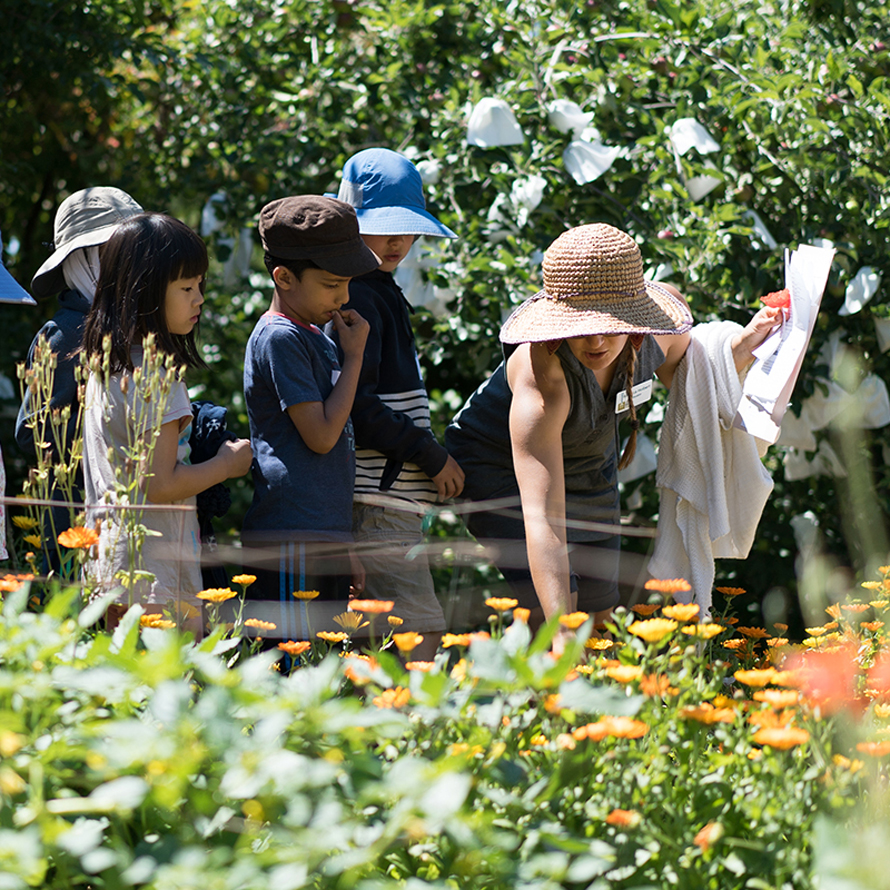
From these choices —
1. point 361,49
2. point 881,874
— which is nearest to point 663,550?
point 881,874

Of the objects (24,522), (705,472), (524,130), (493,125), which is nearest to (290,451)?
(24,522)

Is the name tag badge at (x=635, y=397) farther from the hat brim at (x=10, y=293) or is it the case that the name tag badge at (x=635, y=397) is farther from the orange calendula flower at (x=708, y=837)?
the hat brim at (x=10, y=293)

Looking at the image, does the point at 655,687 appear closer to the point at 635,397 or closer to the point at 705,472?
the point at 635,397

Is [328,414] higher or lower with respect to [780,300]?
lower

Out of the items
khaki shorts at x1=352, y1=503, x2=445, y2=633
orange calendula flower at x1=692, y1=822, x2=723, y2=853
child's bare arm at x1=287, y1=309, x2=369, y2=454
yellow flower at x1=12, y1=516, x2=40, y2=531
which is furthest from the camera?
khaki shorts at x1=352, y1=503, x2=445, y2=633

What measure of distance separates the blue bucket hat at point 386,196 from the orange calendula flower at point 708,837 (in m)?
1.59

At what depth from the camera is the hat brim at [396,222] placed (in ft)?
7.80

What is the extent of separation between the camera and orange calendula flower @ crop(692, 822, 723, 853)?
1.07 metres

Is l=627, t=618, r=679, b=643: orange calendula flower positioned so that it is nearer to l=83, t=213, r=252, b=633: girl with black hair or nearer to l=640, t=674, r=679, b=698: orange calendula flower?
l=640, t=674, r=679, b=698: orange calendula flower

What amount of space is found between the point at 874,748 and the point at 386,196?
171cm

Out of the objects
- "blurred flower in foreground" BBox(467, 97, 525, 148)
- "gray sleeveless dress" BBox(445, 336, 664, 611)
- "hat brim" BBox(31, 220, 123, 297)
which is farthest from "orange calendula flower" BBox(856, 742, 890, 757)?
"blurred flower in foreground" BBox(467, 97, 525, 148)

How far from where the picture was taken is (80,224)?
2354 mm

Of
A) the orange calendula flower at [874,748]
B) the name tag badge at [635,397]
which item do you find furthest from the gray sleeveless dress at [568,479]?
the orange calendula flower at [874,748]

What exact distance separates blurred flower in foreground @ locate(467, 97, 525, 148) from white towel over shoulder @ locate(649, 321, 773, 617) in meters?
1.06
